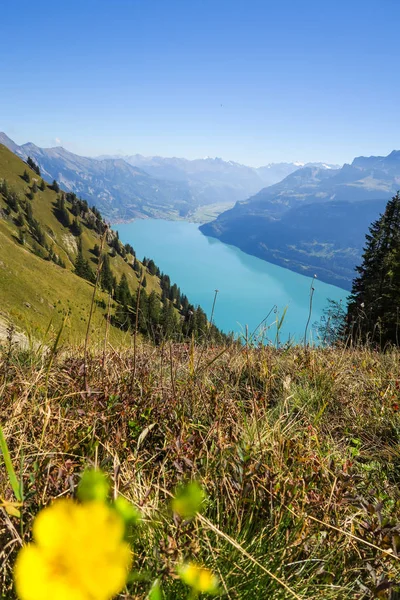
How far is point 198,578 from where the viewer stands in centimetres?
126

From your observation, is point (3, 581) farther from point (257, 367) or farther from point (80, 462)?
point (257, 367)

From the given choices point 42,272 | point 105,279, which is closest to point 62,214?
point 105,279

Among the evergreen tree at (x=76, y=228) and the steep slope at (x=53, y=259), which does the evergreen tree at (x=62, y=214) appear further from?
the evergreen tree at (x=76, y=228)

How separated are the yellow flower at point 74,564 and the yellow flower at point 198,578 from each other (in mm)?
818

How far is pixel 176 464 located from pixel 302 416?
1374 mm

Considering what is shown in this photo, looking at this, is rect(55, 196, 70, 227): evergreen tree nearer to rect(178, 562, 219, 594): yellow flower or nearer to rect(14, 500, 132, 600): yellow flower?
rect(178, 562, 219, 594): yellow flower

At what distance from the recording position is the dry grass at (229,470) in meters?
1.54

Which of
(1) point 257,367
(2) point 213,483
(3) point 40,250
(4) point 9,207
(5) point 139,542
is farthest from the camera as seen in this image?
(4) point 9,207

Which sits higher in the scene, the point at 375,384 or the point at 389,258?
the point at 389,258

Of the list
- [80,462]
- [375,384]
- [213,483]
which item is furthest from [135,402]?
[375,384]

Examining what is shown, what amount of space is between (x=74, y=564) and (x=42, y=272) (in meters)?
77.6

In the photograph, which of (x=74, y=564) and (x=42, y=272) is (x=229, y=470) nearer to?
(x=74, y=564)

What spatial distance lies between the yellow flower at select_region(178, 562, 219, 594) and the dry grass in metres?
0.05

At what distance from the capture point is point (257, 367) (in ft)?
14.0
